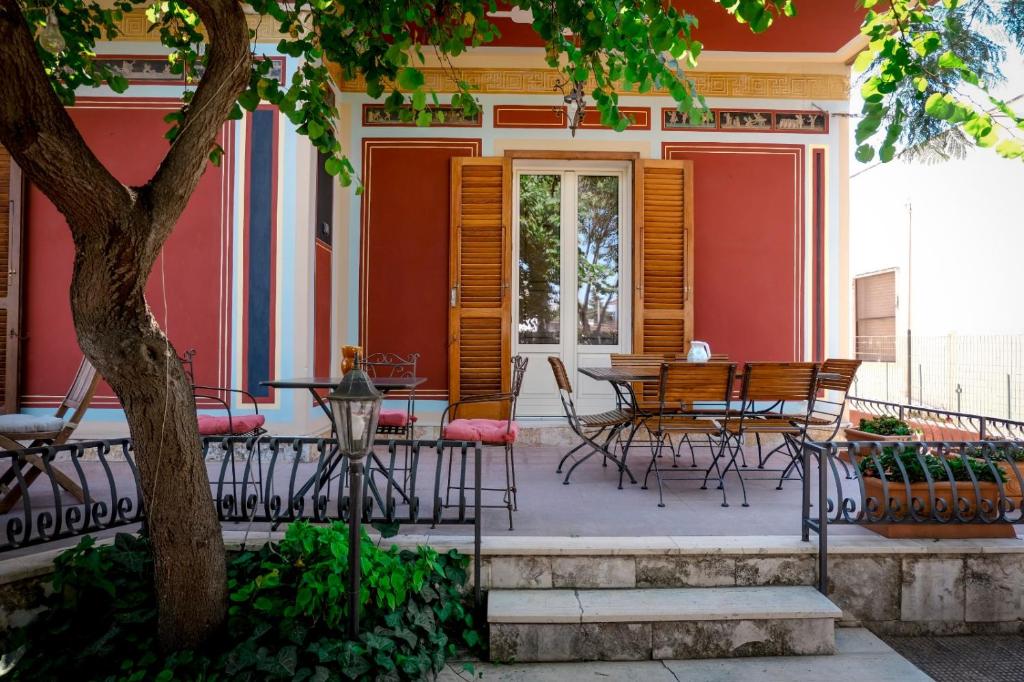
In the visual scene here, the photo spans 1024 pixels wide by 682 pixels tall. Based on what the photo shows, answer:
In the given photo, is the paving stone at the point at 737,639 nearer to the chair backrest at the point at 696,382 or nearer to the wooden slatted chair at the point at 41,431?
the chair backrest at the point at 696,382

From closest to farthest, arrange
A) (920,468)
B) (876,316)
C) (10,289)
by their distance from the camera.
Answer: (920,468) → (10,289) → (876,316)

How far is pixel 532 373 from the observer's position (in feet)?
21.1

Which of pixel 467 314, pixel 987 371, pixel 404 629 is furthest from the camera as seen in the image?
pixel 987 371

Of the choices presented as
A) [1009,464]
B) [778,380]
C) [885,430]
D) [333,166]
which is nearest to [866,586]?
[1009,464]

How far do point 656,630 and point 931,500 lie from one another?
1.45 metres

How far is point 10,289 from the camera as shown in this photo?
16.8ft

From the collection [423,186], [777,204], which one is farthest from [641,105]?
[423,186]

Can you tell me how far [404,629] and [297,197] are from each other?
12.9ft

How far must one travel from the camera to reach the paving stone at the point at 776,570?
280cm

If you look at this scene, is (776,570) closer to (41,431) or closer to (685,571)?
(685,571)

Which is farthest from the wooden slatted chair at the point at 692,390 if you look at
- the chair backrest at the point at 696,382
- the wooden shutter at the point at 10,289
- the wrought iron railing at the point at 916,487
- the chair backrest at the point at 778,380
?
the wooden shutter at the point at 10,289

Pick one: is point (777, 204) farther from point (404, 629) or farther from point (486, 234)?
point (404, 629)

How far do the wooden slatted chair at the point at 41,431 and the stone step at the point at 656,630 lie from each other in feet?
7.56

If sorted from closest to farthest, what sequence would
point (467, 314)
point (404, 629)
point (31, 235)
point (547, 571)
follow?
1. point (404, 629)
2. point (547, 571)
3. point (31, 235)
4. point (467, 314)
